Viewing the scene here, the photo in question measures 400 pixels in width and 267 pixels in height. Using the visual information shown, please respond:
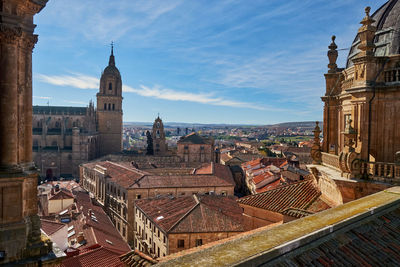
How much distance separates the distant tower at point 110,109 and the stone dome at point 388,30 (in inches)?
3097

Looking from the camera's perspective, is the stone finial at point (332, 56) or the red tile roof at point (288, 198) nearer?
the red tile roof at point (288, 198)

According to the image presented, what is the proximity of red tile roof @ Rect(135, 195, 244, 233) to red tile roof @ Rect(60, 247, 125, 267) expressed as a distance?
4.71 m

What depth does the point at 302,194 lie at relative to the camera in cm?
1502

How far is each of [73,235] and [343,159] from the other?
22.0 m

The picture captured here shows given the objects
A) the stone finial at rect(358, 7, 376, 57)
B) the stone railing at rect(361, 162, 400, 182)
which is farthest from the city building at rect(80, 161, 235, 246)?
the stone finial at rect(358, 7, 376, 57)

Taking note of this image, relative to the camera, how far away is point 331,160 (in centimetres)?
1297

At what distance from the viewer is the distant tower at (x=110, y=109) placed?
3348 inches

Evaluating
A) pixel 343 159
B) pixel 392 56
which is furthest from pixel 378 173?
pixel 392 56

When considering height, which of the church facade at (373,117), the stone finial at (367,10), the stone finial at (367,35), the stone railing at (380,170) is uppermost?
the stone finial at (367,10)

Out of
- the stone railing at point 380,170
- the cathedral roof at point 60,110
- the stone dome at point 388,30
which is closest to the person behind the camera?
the stone railing at point 380,170

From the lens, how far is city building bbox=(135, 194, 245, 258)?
77.0 feet

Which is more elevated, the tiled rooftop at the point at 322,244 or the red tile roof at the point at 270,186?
the tiled rooftop at the point at 322,244

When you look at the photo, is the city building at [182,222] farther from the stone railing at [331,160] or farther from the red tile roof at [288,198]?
the stone railing at [331,160]

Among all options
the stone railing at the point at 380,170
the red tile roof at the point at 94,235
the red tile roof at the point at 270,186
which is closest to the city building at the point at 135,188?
the red tile roof at the point at 270,186
